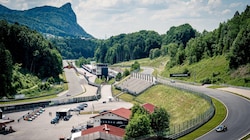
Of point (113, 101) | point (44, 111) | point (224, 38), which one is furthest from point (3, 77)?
point (224, 38)

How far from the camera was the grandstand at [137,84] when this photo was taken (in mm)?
95644

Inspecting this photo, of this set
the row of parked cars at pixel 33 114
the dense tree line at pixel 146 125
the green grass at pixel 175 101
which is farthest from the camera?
the row of parked cars at pixel 33 114

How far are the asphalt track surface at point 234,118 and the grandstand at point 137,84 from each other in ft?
98.0

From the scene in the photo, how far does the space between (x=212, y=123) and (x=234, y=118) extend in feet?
13.1

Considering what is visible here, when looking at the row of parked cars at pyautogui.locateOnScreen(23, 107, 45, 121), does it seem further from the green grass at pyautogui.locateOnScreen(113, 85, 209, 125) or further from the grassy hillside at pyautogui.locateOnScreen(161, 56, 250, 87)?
the grassy hillside at pyautogui.locateOnScreen(161, 56, 250, 87)

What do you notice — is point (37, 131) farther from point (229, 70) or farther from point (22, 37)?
point (22, 37)

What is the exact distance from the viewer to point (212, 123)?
46.4 meters

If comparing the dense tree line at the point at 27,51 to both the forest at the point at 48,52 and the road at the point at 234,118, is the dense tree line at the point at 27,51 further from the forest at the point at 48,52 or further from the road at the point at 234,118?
the road at the point at 234,118

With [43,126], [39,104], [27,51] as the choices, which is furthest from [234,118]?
[27,51]

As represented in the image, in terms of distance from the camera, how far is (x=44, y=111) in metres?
80.2

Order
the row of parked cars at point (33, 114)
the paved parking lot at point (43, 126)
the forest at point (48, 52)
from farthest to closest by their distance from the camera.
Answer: the forest at point (48, 52) < the row of parked cars at point (33, 114) < the paved parking lot at point (43, 126)

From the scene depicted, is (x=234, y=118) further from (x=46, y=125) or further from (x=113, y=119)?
(x=46, y=125)

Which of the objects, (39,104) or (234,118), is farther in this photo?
(39,104)

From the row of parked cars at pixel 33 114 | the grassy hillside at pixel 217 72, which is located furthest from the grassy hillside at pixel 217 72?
the row of parked cars at pixel 33 114
